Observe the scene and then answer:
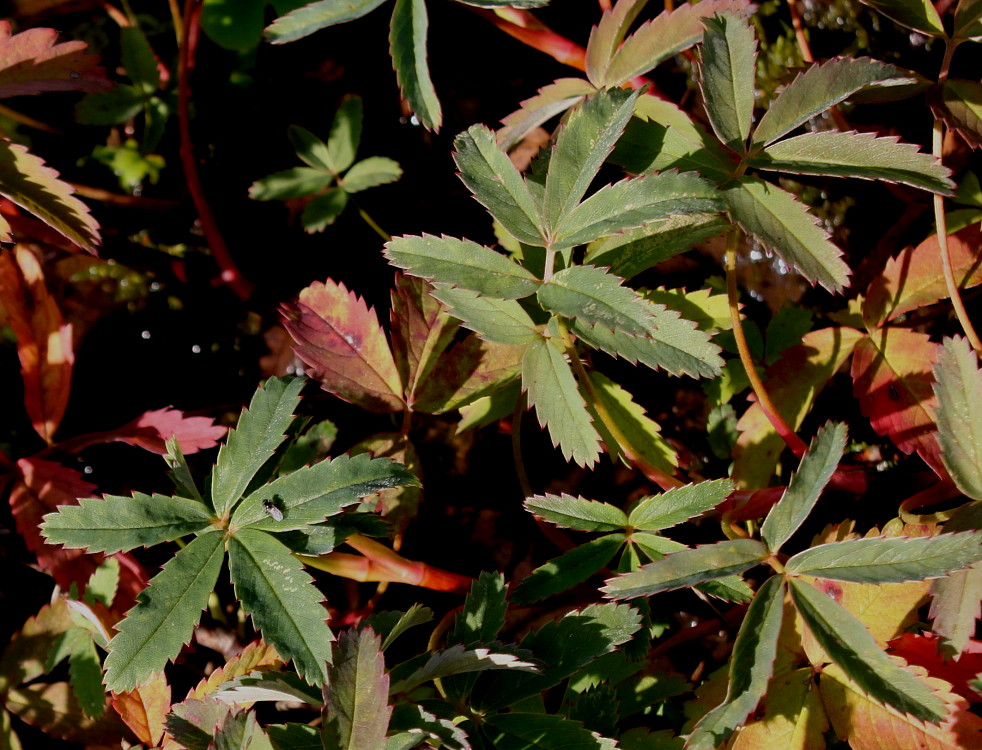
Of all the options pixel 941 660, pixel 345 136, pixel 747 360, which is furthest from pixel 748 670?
pixel 345 136

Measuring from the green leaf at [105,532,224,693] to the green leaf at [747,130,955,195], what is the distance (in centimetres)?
119

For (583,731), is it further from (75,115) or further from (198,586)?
(75,115)

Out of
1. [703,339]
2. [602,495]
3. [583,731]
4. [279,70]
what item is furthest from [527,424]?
[279,70]

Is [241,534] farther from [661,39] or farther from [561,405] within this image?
[661,39]

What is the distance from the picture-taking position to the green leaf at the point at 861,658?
1.08 metres

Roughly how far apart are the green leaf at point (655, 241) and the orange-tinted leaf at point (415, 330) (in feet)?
1.20

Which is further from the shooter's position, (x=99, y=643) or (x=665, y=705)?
(x=99, y=643)

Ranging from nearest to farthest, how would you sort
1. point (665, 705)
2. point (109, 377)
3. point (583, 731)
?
point (583, 731) < point (665, 705) < point (109, 377)

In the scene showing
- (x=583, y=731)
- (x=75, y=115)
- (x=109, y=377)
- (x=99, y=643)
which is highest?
(x=75, y=115)

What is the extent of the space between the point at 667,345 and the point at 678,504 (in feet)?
0.94

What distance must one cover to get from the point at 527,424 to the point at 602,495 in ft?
0.80

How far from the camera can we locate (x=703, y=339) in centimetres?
128

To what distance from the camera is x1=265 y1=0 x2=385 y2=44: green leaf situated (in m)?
1.52

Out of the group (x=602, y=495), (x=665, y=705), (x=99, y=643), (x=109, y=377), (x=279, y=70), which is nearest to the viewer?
(x=665, y=705)
